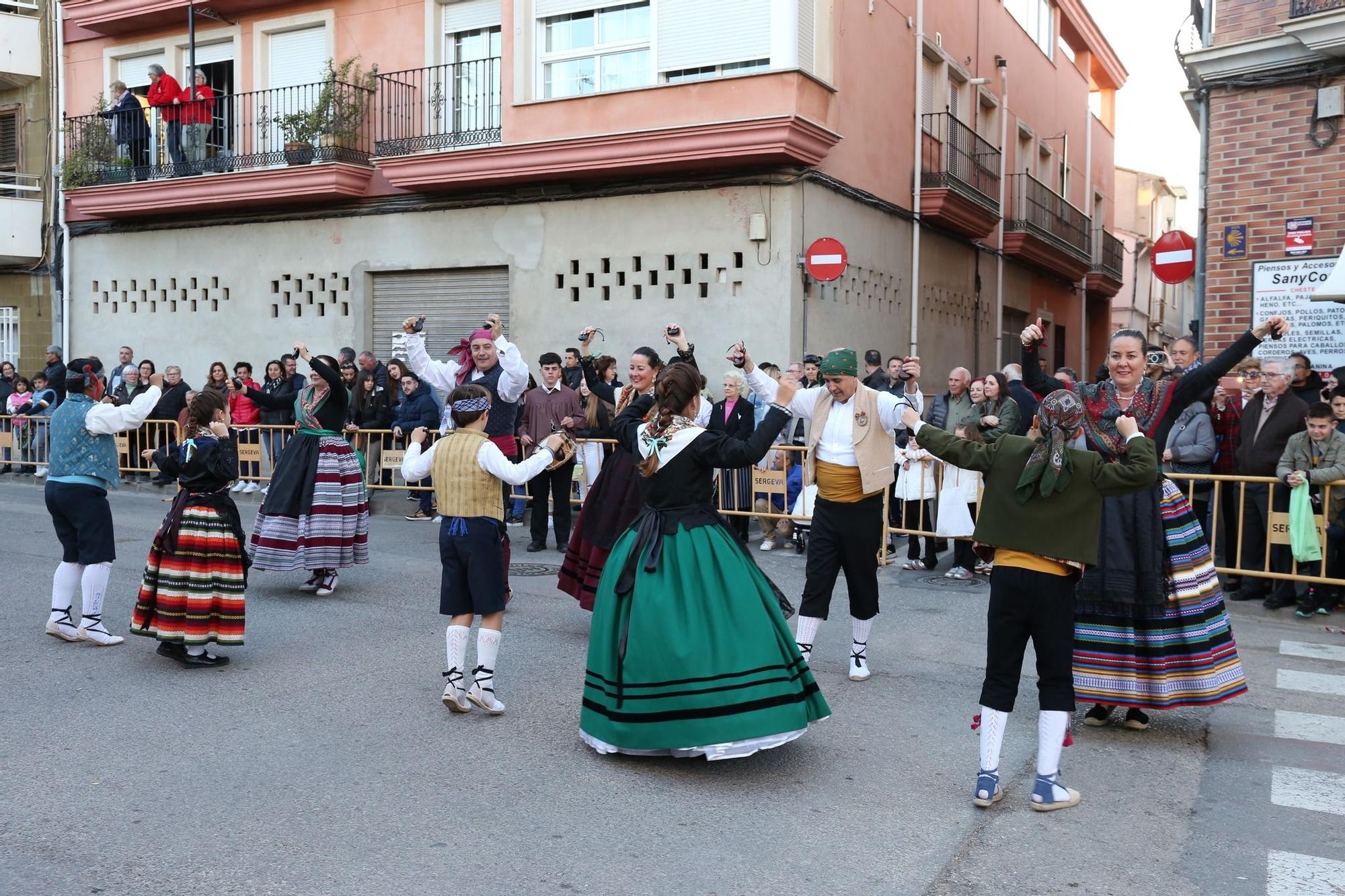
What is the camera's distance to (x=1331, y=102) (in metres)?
11.8

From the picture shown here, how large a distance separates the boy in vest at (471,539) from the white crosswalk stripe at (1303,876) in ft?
11.7

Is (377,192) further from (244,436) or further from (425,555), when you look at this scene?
(425,555)

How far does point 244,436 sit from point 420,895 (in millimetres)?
12299

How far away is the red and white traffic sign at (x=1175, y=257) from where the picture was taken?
13.4m

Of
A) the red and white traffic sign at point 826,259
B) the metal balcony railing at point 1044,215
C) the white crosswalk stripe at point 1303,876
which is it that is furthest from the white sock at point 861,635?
the metal balcony railing at point 1044,215

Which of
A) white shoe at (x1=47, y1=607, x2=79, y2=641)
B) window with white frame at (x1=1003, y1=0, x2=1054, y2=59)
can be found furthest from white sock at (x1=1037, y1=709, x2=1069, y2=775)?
window with white frame at (x1=1003, y1=0, x2=1054, y2=59)

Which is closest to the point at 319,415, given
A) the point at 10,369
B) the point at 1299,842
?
the point at 1299,842

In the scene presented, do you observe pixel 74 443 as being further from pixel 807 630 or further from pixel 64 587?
pixel 807 630

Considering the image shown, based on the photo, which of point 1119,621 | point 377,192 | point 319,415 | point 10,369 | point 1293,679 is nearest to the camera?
point 1119,621

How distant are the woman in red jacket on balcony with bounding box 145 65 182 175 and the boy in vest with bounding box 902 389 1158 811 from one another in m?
16.7

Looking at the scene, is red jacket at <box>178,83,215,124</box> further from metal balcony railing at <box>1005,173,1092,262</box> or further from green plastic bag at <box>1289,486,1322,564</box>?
green plastic bag at <box>1289,486,1322,564</box>

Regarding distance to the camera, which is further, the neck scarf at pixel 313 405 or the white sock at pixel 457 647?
the neck scarf at pixel 313 405

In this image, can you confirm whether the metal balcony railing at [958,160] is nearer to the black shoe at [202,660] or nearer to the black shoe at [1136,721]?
the black shoe at [1136,721]

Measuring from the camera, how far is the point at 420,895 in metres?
4.05
